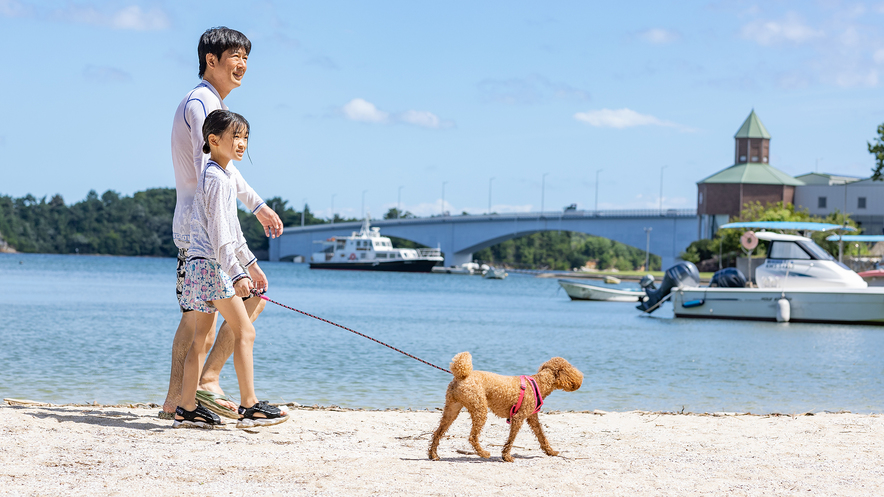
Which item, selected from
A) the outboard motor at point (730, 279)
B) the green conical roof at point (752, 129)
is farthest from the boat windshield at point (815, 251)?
the green conical roof at point (752, 129)

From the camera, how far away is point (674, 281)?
30672 millimetres

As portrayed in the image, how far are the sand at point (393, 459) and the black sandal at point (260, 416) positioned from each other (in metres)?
0.06

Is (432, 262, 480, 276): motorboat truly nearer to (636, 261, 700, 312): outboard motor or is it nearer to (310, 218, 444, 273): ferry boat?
(310, 218, 444, 273): ferry boat

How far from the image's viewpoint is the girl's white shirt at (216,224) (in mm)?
4895

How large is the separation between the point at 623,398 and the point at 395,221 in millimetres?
88468

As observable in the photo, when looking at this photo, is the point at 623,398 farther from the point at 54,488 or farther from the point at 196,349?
the point at 54,488

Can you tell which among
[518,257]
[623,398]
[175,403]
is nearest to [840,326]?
[623,398]

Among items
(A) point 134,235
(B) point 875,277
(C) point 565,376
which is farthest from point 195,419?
(A) point 134,235

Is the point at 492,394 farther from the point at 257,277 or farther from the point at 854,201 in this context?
the point at 854,201

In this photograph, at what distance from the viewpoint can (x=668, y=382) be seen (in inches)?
475

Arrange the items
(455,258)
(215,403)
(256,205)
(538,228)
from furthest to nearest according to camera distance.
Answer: (455,258), (538,228), (256,205), (215,403)

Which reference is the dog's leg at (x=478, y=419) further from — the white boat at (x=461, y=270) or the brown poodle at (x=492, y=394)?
the white boat at (x=461, y=270)

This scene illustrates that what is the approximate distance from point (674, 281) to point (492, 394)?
27.3 m

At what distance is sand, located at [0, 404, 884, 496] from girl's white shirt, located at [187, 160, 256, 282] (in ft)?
3.29
